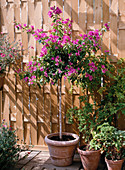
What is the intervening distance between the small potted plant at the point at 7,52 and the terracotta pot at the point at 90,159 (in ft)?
5.21

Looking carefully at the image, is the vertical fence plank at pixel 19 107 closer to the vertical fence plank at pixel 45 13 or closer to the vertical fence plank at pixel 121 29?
the vertical fence plank at pixel 45 13

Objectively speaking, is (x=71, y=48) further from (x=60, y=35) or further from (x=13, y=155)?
(x=13, y=155)

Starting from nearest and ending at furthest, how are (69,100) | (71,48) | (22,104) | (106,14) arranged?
(71,48), (106,14), (69,100), (22,104)

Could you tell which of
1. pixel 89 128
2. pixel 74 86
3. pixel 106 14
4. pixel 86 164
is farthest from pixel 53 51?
pixel 86 164

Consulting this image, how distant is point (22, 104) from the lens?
11.1 ft

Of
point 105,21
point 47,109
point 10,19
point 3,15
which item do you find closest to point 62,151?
point 47,109

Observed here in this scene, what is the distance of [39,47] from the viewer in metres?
3.26

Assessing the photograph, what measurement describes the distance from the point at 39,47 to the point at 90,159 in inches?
64.6

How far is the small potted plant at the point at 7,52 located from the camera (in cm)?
318

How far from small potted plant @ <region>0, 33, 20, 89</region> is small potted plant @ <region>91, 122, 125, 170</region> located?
5.20ft

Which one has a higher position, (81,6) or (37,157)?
(81,6)

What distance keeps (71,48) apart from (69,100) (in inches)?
33.8

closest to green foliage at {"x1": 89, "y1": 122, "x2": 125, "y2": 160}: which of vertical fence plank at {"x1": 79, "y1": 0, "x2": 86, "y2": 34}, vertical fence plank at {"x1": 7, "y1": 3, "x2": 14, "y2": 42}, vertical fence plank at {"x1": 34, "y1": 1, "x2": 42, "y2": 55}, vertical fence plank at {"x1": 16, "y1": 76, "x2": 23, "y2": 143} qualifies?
vertical fence plank at {"x1": 16, "y1": 76, "x2": 23, "y2": 143}

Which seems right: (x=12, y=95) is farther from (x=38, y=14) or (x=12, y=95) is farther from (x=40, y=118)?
(x=38, y=14)
